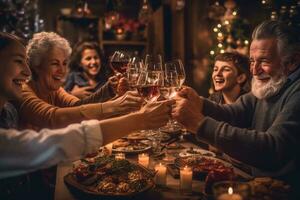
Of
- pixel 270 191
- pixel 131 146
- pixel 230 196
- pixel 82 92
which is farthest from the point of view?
pixel 82 92

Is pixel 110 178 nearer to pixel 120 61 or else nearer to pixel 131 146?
pixel 131 146

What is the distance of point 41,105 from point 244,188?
1.80 meters

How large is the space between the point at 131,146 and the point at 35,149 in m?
1.15

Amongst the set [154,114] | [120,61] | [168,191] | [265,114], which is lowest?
[168,191]

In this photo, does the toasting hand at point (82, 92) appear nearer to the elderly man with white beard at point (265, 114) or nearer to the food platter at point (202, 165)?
the elderly man with white beard at point (265, 114)

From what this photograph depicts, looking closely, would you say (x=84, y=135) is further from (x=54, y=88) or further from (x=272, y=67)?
(x=54, y=88)

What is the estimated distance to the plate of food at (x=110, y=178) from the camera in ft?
4.88

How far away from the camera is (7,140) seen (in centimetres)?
129

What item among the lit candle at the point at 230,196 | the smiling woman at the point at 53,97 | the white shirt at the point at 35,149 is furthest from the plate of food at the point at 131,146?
the lit candle at the point at 230,196

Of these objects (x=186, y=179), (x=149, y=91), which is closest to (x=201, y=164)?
(x=186, y=179)

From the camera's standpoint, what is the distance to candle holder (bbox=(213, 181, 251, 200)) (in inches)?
47.9

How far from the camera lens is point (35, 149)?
50.5 inches

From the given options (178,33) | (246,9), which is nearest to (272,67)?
(246,9)

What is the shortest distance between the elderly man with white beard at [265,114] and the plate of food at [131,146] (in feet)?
1.58
